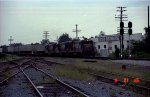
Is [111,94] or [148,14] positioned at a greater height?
[148,14]

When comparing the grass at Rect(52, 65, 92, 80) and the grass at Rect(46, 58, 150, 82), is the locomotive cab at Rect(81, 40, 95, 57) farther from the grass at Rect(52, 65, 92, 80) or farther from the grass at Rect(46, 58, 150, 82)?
the grass at Rect(52, 65, 92, 80)

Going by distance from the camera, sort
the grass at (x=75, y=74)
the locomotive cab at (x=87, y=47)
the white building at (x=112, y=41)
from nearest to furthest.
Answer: the grass at (x=75, y=74), the locomotive cab at (x=87, y=47), the white building at (x=112, y=41)

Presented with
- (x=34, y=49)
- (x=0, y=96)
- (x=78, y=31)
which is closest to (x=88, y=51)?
(x=34, y=49)

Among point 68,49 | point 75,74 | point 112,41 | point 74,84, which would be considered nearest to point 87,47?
point 68,49

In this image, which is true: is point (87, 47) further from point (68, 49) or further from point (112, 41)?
point (112, 41)

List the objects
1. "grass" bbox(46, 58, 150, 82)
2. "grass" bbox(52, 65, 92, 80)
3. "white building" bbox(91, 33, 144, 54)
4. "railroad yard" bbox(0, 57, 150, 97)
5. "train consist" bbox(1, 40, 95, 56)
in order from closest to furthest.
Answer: "railroad yard" bbox(0, 57, 150, 97)
"grass" bbox(52, 65, 92, 80)
"grass" bbox(46, 58, 150, 82)
"train consist" bbox(1, 40, 95, 56)
"white building" bbox(91, 33, 144, 54)

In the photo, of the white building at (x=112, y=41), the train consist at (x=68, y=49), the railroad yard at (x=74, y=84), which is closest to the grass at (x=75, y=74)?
the railroad yard at (x=74, y=84)

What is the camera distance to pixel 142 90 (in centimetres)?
1562

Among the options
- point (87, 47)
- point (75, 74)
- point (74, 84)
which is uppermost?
point (87, 47)

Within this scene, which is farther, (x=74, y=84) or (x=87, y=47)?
(x=87, y=47)

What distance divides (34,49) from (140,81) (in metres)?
83.4

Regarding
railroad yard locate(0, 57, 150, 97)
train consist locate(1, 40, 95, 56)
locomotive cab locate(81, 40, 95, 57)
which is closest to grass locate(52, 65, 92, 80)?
railroad yard locate(0, 57, 150, 97)

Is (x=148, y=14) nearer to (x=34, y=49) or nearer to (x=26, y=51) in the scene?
(x=34, y=49)

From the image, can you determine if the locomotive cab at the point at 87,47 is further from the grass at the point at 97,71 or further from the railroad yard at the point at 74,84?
the railroad yard at the point at 74,84
